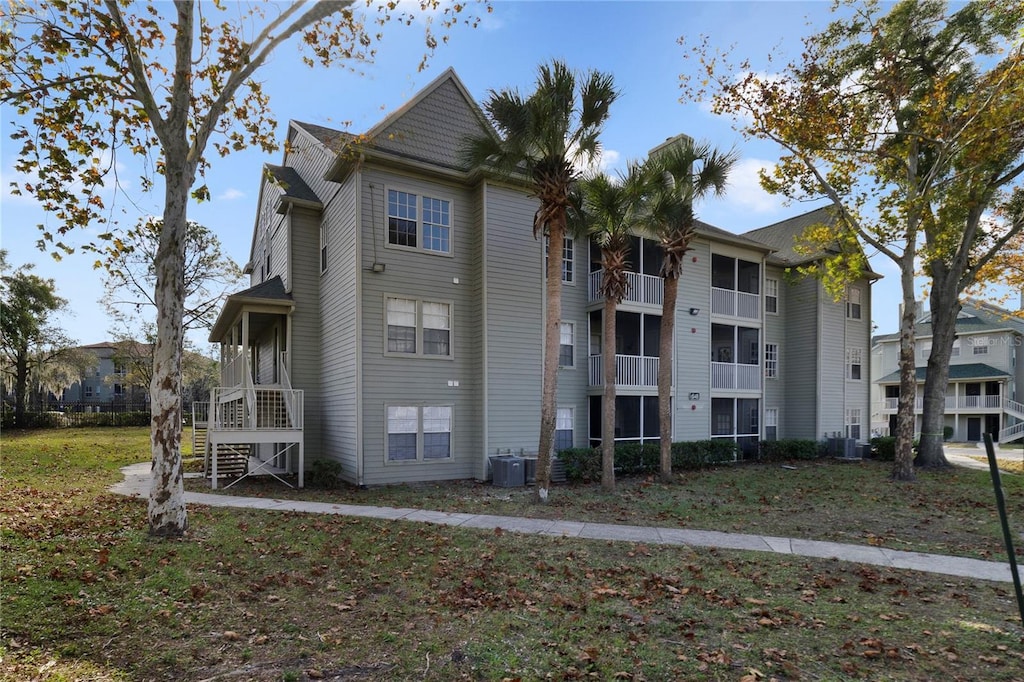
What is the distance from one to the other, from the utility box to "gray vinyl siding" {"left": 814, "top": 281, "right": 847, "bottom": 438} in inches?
615

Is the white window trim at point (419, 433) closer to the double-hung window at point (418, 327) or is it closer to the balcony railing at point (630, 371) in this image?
the double-hung window at point (418, 327)

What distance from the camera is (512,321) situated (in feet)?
51.1

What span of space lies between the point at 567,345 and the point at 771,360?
470 inches

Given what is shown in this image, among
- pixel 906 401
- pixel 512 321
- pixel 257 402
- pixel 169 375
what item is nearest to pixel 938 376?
pixel 906 401

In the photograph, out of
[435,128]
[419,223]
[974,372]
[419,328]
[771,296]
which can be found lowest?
[974,372]

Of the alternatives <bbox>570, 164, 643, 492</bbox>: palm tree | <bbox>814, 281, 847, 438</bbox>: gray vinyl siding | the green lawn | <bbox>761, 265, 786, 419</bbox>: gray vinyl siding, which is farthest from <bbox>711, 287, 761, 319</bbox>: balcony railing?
the green lawn

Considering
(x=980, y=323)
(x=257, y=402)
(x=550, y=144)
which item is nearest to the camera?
(x=550, y=144)

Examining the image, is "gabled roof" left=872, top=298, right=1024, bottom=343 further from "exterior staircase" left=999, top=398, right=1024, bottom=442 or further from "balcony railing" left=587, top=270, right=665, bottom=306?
"balcony railing" left=587, top=270, right=665, bottom=306

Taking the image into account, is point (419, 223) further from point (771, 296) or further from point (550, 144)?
point (771, 296)

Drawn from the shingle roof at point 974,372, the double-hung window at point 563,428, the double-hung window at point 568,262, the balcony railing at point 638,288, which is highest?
the double-hung window at point 568,262

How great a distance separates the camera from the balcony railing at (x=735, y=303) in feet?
69.4

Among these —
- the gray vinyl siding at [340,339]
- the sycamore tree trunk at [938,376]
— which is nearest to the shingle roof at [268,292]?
the gray vinyl siding at [340,339]

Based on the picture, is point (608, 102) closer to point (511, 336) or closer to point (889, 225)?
point (511, 336)

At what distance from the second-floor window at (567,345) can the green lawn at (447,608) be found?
8409 mm
